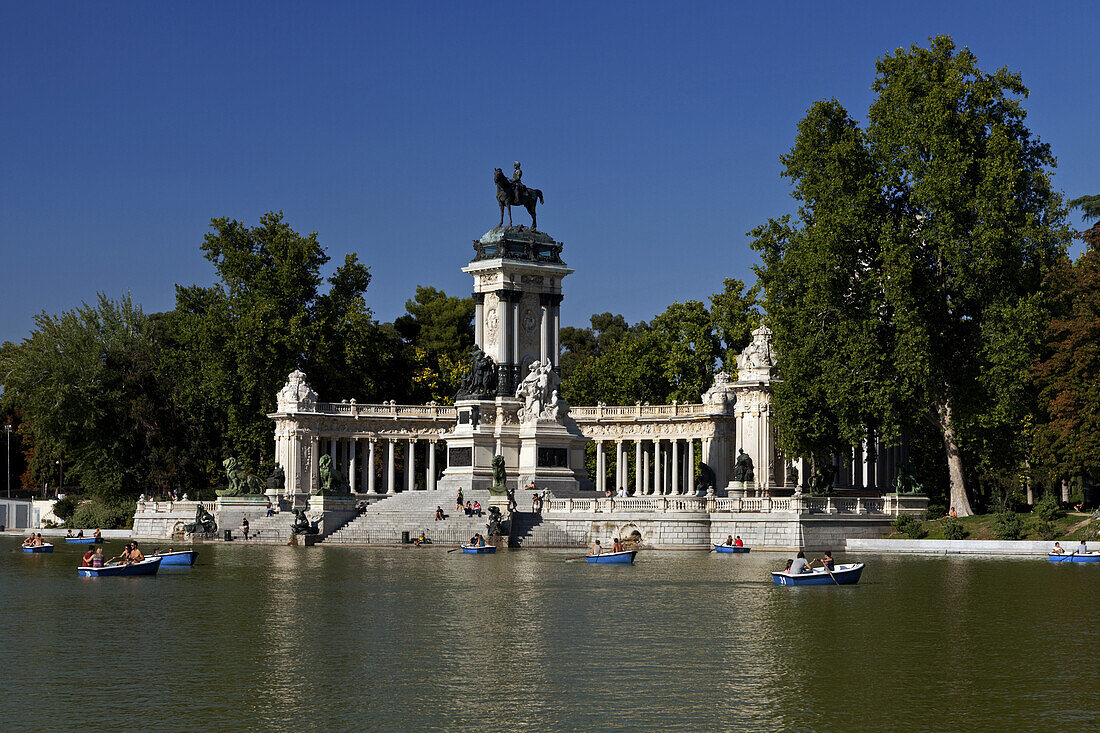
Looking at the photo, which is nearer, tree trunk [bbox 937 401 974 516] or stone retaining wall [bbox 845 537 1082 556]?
stone retaining wall [bbox 845 537 1082 556]

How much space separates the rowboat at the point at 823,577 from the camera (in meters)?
41.3

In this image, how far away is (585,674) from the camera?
25391 mm

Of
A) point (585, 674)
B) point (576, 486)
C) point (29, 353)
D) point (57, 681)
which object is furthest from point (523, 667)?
point (29, 353)

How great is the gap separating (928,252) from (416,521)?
2408 cm

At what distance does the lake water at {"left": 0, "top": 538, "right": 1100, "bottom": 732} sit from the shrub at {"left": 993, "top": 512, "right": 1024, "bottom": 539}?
9.49m

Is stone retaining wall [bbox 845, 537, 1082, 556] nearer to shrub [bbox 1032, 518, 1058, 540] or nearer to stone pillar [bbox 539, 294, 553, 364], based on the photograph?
shrub [bbox 1032, 518, 1058, 540]

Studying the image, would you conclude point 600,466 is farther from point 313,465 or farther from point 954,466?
point 954,466

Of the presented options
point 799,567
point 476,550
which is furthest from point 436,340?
point 799,567

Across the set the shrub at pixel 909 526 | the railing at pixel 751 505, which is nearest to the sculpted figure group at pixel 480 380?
the railing at pixel 751 505

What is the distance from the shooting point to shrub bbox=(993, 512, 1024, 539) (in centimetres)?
5491

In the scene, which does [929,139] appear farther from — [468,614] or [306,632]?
[306,632]

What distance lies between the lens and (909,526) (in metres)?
58.0

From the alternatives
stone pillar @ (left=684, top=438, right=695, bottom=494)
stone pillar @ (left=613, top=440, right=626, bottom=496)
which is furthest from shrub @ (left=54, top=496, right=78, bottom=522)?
stone pillar @ (left=684, top=438, right=695, bottom=494)

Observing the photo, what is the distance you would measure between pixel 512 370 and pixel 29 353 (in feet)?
94.0
